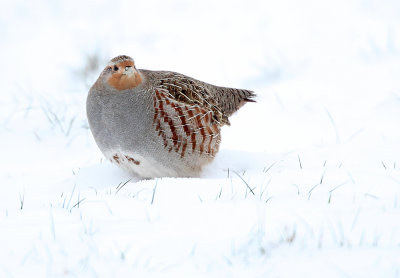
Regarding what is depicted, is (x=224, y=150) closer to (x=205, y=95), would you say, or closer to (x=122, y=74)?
(x=205, y=95)

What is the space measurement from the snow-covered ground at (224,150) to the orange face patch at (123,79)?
0.66 m

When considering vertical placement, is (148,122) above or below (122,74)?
below

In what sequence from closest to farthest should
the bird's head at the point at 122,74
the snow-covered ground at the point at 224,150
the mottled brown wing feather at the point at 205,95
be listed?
the snow-covered ground at the point at 224,150
the bird's head at the point at 122,74
the mottled brown wing feather at the point at 205,95

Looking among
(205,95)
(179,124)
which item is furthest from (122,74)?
(205,95)

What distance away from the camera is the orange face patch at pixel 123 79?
152 inches

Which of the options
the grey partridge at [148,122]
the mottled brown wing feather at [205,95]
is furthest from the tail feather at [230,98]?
the grey partridge at [148,122]

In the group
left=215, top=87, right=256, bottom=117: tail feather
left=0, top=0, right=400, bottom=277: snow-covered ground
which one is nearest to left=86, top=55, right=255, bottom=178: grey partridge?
left=0, top=0, right=400, bottom=277: snow-covered ground

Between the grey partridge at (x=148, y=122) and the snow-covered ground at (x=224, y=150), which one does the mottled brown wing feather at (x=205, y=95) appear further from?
the snow-covered ground at (x=224, y=150)

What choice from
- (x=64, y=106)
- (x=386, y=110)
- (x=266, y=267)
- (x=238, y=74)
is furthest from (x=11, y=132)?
(x=266, y=267)

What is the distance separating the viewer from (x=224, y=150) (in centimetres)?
466

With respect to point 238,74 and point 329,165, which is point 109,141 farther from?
point 238,74

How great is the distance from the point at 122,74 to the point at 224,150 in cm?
117

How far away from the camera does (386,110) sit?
17.6 ft

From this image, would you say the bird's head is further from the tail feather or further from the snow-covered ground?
the tail feather
